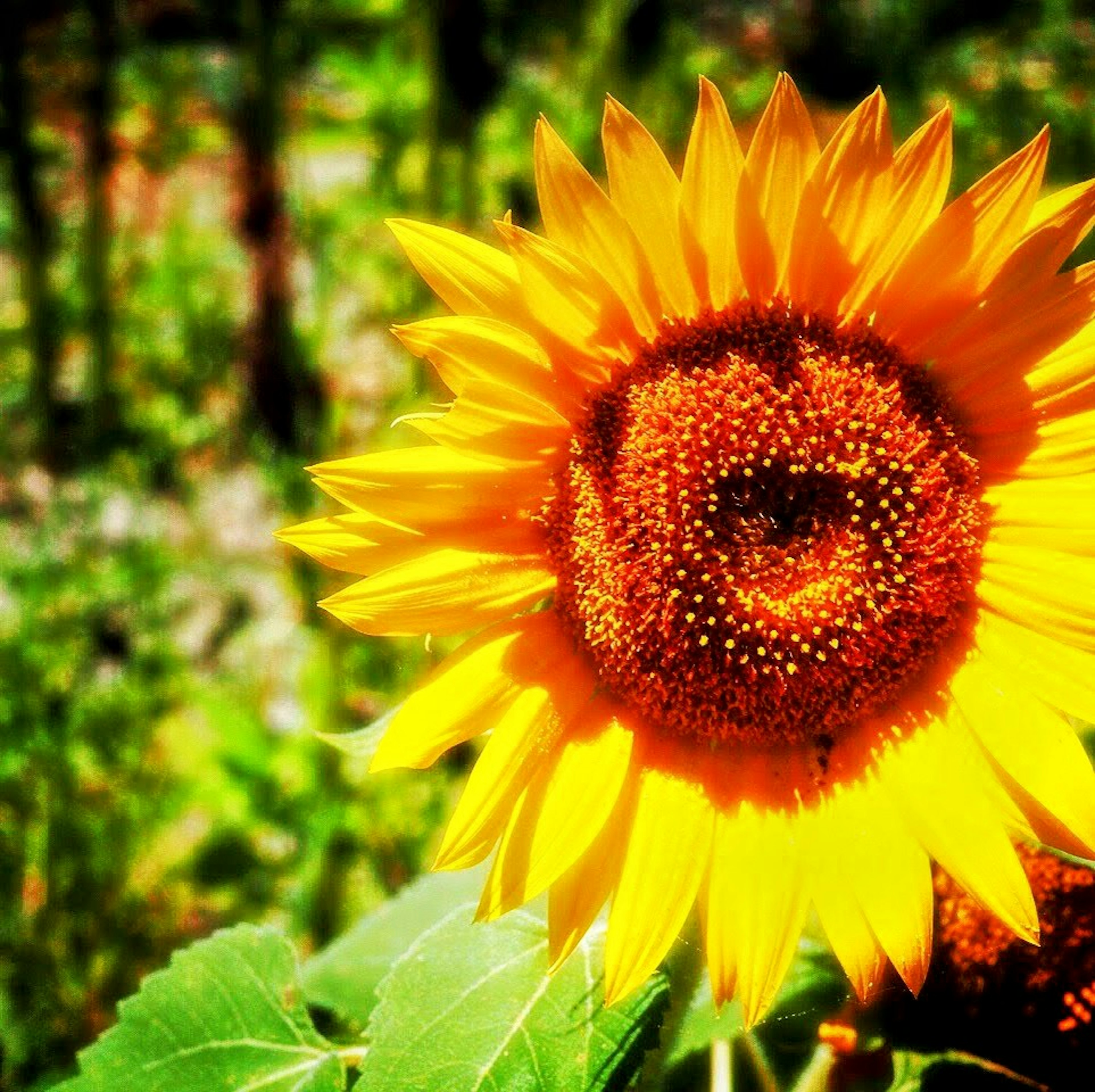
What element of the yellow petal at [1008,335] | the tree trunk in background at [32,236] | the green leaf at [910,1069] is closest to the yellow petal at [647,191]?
the yellow petal at [1008,335]

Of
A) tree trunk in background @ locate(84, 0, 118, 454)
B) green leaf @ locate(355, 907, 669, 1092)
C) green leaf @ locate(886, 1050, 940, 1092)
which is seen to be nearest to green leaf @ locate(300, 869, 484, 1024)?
green leaf @ locate(355, 907, 669, 1092)

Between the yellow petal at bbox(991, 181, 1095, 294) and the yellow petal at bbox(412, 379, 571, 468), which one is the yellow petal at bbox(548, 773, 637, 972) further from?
the yellow petal at bbox(991, 181, 1095, 294)

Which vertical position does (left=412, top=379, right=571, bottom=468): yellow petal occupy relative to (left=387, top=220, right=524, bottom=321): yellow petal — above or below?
below

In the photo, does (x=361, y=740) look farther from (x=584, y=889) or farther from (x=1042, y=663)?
(x=1042, y=663)

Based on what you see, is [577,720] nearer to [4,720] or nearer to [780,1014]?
[780,1014]

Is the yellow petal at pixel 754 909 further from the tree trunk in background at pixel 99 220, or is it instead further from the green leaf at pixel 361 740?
the tree trunk in background at pixel 99 220
